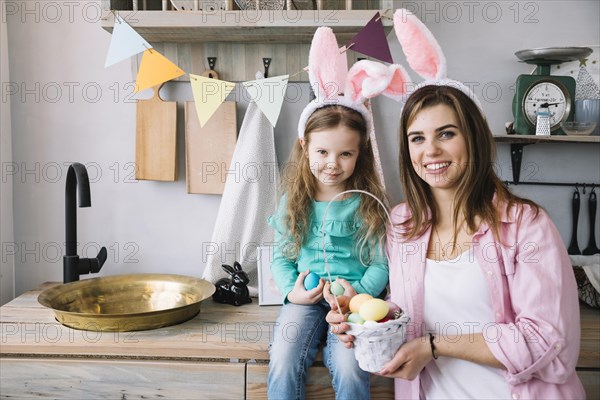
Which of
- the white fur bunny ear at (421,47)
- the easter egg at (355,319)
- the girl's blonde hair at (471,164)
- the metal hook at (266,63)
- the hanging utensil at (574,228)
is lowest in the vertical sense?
the easter egg at (355,319)

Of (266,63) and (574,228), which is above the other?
(266,63)

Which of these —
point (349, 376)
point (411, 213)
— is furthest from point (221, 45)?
point (349, 376)

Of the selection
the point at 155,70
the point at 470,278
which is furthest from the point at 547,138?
the point at 155,70

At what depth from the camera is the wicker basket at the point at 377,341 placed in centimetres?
99

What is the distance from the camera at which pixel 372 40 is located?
54.9 inches

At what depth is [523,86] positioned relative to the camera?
1.55 metres

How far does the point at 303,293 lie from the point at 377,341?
0.96 feet

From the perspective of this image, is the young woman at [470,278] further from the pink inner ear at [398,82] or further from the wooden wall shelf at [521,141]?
the wooden wall shelf at [521,141]

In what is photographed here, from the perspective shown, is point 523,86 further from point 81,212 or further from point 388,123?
point 81,212

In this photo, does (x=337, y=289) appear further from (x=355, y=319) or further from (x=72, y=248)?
(x=72, y=248)

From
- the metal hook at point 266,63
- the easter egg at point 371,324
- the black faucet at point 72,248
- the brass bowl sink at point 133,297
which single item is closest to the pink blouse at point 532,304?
the easter egg at point 371,324

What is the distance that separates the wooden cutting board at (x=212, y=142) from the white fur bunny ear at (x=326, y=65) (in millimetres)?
388

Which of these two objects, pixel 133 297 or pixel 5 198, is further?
pixel 5 198

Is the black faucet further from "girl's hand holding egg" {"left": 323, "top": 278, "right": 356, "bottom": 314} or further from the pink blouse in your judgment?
the pink blouse
